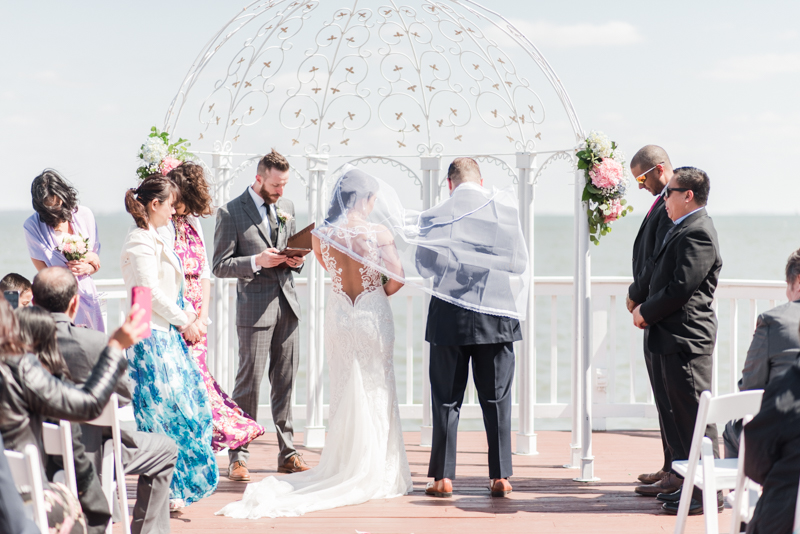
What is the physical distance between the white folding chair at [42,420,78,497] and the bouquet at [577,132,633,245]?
297 cm

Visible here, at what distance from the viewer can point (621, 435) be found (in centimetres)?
558

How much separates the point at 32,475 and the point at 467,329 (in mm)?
2370

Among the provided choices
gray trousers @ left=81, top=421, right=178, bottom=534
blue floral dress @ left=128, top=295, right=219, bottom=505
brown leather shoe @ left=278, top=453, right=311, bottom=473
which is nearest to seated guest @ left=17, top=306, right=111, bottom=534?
gray trousers @ left=81, top=421, right=178, bottom=534

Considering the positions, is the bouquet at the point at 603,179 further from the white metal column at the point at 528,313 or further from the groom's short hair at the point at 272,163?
the groom's short hair at the point at 272,163

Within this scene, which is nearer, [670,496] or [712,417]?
[712,417]

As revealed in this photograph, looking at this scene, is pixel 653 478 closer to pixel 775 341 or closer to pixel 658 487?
pixel 658 487

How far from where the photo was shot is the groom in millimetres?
4484

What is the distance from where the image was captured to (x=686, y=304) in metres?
3.76

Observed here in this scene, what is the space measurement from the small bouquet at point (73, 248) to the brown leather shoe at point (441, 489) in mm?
2352

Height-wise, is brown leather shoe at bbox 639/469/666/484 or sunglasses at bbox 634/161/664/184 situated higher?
sunglasses at bbox 634/161/664/184

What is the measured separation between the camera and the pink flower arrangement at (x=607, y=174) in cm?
416

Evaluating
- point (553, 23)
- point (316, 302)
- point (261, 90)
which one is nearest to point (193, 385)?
point (316, 302)

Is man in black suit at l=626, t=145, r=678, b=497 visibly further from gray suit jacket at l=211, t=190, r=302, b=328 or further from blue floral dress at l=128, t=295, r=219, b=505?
blue floral dress at l=128, t=295, r=219, b=505

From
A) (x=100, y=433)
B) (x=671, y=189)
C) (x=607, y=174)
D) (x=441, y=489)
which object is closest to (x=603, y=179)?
(x=607, y=174)
